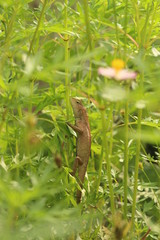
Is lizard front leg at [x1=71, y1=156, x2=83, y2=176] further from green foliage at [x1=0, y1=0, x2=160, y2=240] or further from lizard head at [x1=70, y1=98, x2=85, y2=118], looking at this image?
lizard head at [x1=70, y1=98, x2=85, y2=118]

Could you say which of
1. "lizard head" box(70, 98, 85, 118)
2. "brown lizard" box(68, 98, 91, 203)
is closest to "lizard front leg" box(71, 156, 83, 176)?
"brown lizard" box(68, 98, 91, 203)

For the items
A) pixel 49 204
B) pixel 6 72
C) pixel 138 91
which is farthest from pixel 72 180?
pixel 138 91

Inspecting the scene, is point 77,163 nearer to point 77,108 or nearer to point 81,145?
point 81,145

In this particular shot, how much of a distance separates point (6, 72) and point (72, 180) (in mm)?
328

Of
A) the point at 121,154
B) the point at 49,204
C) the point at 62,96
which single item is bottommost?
the point at 121,154

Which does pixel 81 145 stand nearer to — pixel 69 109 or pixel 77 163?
pixel 77 163

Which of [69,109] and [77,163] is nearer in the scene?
[77,163]

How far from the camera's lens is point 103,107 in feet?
2.21

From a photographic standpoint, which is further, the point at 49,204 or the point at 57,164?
the point at 49,204

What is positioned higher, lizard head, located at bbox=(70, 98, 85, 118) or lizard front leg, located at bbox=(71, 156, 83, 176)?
lizard head, located at bbox=(70, 98, 85, 118)

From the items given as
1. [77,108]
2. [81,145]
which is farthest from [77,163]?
[77,108]

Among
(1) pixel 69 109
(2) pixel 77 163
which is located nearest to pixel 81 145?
(2) pixel 77 163

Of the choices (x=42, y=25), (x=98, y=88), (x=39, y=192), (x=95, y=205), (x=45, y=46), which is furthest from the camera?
(x=45, y=46)

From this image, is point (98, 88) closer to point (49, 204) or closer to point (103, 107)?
point (103, 107)
